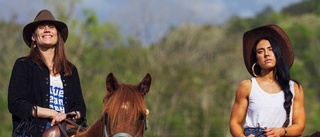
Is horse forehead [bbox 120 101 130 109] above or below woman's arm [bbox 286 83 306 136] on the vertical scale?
above

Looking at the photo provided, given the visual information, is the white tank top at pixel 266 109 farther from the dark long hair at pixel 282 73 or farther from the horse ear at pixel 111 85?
the horse ear at pixel 111 85

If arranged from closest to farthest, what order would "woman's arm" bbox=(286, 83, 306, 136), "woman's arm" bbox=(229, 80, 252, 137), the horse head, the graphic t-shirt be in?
the horse head
"woman's arm" bbox=(286, 83, 306, 136)
"woman's arm" bbox=(229, 80, 252, 137)
the graphic t-shirt

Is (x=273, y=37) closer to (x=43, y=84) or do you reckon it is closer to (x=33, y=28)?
(x=43, y=84)

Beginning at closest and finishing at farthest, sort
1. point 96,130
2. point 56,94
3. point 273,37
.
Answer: point 96,130, point 273,37, point 56,94

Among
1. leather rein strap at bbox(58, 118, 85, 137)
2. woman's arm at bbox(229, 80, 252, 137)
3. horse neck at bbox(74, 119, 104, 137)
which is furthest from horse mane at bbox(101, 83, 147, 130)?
woman's arm at bbox(229, 80, 252, 137)

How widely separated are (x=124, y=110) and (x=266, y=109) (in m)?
1.58

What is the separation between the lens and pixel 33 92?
8.00 m

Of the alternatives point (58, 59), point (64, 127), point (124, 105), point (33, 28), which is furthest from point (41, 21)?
point (124, 105)

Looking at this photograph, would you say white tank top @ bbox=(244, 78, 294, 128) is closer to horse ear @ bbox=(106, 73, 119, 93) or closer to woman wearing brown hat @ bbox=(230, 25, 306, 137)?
woman wearing brown hat @ bbox=(230, 25, 306, 137)

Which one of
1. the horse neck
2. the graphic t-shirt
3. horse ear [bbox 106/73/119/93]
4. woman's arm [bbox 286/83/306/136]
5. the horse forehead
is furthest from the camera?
the graphic t-shirt

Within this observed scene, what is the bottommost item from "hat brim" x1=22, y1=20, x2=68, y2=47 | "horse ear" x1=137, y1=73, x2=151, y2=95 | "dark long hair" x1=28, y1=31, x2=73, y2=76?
"horse ear" x1=137, y1=73, x2=151, y2=95

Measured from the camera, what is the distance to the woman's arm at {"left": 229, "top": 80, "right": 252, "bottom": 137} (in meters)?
7.47

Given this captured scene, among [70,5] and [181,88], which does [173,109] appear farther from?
[70,5]

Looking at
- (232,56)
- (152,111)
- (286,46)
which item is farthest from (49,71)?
(232,56)
